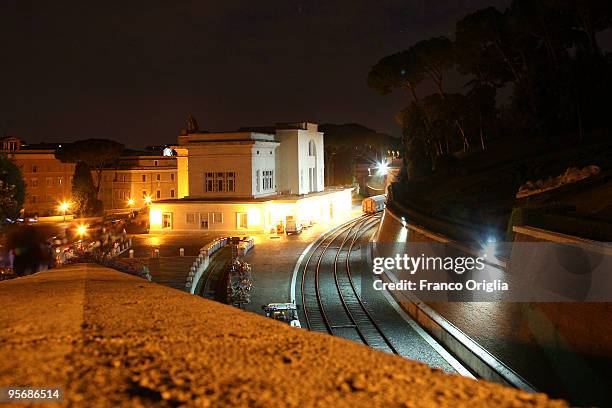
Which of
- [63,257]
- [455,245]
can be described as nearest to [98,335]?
[455,245]

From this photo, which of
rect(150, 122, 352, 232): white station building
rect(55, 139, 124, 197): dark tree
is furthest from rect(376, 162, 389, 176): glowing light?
rect(55, 139, 124, 197): dark tree

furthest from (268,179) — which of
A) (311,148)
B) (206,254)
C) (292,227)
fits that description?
(206,254)

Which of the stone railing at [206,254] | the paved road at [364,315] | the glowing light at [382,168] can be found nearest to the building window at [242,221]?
the stone railing at [206,254]

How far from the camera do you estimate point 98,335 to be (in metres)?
6.23

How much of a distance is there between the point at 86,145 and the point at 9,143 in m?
8.12

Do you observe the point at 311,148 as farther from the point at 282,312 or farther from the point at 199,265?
the point at 282,312

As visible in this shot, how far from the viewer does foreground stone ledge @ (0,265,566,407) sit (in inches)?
189

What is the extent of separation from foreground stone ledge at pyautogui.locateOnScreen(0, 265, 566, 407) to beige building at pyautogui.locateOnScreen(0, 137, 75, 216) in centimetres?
4943

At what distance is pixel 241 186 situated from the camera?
35062 millimetres

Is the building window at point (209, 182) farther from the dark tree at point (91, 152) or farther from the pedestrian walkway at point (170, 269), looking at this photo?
the dark tree at point (91, 152)

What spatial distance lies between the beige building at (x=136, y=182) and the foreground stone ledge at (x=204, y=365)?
4820 cm

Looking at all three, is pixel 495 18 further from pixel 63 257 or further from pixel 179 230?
pixel 63 257

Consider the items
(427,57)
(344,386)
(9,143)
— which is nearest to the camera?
(344,386)

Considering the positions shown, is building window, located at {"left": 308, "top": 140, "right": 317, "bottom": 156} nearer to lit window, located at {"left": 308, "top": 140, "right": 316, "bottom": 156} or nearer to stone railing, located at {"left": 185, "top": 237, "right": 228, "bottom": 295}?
lit window, located at {"left": 308, "top": 140, "right": 316, "bottom": 156}
